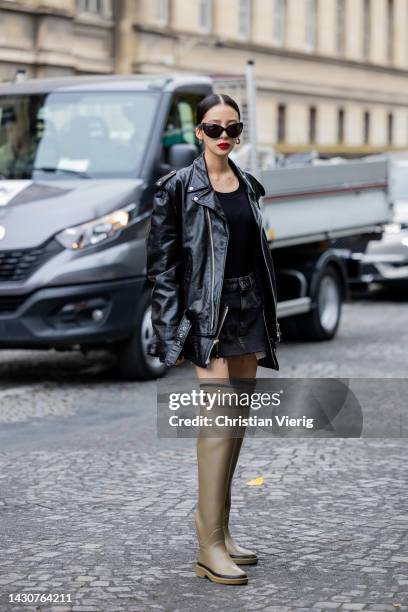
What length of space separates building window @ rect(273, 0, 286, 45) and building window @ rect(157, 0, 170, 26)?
7572mm

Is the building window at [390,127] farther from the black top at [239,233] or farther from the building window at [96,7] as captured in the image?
the black top at [239,233]

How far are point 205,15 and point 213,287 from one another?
121 feet

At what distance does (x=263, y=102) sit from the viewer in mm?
43844

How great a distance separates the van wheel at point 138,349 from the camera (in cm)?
1088

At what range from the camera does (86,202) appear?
35.1ft

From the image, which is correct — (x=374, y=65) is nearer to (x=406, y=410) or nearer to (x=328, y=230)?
(x=328, y=230)

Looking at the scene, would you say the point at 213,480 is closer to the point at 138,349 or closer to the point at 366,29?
the point at 138,349

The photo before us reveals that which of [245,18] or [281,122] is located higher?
[245,18]

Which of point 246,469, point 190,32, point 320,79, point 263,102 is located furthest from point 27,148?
point 320,79

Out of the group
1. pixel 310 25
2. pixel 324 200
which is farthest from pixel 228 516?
pixel 310 25

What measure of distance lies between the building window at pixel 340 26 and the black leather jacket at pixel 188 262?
4586 cm

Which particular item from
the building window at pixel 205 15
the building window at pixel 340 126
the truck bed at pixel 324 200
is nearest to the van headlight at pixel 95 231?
the truck bed at pixel 324 200

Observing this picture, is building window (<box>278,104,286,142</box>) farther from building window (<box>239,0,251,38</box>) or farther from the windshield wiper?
the windshield wiper

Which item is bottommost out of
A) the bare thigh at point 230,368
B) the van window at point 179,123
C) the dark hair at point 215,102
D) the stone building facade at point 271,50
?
the bare thigh at point 230,368
